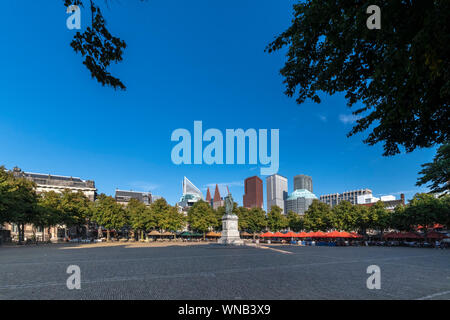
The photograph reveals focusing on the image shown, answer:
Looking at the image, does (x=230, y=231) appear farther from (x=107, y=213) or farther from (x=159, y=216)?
(x=107, y=213)

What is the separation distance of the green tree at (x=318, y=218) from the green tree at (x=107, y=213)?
48282 millimetres

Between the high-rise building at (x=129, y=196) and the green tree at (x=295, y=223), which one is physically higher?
the high-rise building at (x=129, y=196)

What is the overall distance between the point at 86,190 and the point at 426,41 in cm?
10178

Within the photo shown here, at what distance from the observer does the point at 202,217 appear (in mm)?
71750

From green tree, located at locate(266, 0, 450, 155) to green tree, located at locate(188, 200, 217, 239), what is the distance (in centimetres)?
6254

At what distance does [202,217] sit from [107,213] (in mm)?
24422

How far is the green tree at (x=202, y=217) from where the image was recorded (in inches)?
2783

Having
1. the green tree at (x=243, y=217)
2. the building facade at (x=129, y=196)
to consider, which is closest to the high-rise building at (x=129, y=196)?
the building facade at (x=129, y=196)

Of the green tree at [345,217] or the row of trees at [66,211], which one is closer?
the row of trees at [66,211]

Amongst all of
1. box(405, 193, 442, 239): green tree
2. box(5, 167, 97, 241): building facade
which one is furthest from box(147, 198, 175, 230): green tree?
box(405, 193, 442, 239): green tree

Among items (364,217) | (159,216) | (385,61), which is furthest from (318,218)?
(385,61)

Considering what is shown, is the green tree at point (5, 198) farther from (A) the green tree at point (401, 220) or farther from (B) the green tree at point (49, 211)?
(A) the green tree at point (401, 220)
